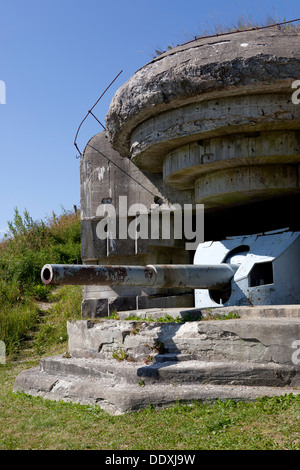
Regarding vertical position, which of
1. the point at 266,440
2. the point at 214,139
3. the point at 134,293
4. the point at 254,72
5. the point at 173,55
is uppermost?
the point at 173,55

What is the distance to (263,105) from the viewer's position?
5.14m

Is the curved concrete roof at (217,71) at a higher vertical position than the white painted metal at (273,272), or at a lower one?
higher

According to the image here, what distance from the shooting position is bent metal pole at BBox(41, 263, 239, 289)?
4.07 m

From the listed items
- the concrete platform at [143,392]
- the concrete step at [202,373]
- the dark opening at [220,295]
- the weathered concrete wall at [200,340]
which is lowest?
the concrete platform at [143,392]

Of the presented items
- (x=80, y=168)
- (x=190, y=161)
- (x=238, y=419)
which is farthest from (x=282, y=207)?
(x=238, y=419)

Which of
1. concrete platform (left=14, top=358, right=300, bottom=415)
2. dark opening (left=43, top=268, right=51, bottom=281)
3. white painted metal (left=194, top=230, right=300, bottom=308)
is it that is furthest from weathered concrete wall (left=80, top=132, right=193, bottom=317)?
dark opening (left=43, top=268, right=51, bottom=281)

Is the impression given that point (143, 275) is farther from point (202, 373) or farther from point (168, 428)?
point (168, 428)

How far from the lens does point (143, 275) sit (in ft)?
15.2

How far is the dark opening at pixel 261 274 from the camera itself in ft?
17.7

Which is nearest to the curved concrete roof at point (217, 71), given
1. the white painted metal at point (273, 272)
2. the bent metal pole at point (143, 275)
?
the white painted metal at point (273, 272)

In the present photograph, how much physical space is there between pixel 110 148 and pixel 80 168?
588mm

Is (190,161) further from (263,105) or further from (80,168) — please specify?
(80,168)

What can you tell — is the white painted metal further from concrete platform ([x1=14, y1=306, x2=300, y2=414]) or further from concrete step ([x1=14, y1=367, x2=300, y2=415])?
concrete step ([x1=14, y1=367, x2=300, y2=415])

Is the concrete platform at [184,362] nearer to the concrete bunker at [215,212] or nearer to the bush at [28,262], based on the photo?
the concrete bunker at [215,212]
